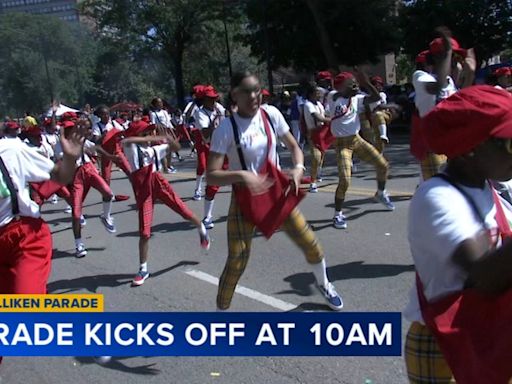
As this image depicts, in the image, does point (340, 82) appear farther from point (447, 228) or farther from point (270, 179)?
point (447, 228)

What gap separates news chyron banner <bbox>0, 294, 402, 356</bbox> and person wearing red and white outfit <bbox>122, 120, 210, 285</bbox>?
2.34m

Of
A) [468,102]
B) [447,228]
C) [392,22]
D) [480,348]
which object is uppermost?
[392,22]

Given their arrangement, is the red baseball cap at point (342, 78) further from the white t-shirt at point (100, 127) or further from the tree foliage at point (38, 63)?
the tree foliage at point (38, 63)

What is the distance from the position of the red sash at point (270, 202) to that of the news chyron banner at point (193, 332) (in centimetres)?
85

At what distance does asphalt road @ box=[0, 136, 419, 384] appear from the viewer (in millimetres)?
3900

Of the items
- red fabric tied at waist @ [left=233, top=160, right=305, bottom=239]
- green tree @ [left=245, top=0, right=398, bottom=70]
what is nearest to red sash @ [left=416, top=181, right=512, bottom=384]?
red fabric tied at waist @ [left=233, top=160, right=305, bottom=239]

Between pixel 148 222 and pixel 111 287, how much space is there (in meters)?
0.76

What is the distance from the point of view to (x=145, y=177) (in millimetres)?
6164

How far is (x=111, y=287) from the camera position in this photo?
5992 millimetres

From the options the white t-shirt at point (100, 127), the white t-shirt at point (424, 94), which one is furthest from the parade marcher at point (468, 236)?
the white t-shirt at point (100, 127)

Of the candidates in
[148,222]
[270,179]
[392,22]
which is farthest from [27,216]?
[392,22]

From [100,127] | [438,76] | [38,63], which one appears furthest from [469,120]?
[38,63]

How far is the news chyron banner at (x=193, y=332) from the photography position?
10.8 ft

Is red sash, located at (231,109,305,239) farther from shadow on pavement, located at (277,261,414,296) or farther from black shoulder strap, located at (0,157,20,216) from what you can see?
black shoulder strap, located at (0,157,20,216)
